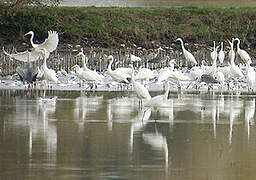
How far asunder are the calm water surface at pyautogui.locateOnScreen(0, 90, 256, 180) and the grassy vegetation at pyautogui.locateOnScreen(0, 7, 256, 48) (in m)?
21.6

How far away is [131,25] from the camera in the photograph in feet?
147

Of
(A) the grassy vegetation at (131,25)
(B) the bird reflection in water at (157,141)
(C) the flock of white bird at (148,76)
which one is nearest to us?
(B) the bird reflection in water at (157,141)

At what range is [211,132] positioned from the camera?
48.1ft

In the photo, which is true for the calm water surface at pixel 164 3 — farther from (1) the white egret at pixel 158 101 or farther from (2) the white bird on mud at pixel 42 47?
(1) the white egret at pixel 158 101

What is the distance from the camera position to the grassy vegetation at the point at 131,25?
42.1 m

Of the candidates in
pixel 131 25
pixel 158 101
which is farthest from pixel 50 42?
pixel 131 25

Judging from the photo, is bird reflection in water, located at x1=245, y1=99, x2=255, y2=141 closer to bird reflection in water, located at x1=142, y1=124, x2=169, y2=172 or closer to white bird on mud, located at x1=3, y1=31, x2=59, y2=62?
bird reflection in water, located at x1=142, y1=124, x2=169, y2=172

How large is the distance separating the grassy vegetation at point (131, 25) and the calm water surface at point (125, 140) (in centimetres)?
2163

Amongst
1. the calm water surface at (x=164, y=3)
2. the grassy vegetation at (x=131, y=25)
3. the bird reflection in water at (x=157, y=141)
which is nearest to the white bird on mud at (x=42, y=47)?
the grassy vegetation at (x=131, y=25)

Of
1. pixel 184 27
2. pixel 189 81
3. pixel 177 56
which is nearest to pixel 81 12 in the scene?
pixel 184 27

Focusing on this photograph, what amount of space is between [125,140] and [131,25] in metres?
31.8

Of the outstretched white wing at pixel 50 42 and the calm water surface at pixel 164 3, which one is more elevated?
the calm water surface at pixel 164 3

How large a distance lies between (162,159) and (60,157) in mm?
1532

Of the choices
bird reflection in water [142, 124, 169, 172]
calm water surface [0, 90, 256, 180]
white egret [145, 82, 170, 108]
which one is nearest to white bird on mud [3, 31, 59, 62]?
calm water surface [0, 90, 256, 180]
